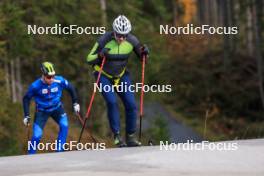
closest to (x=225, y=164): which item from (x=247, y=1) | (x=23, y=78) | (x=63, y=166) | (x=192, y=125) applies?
(x=63, y=166)

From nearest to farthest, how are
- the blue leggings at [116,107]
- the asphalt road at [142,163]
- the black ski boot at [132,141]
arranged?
the asphalt road at [142,163]
the black ski boot at [132,141]
the blue leggings at [116,107]

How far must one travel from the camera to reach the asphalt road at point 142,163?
380 inches

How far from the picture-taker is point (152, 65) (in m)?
37.6

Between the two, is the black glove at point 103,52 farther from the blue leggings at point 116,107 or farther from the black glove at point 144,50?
the black glove at point 144,50

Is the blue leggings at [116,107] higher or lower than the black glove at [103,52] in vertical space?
lower

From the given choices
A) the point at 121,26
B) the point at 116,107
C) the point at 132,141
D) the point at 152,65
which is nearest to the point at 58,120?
the point at 116,107

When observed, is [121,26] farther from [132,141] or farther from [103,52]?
[132,141]

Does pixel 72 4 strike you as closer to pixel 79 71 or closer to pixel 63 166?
pixel 79 71

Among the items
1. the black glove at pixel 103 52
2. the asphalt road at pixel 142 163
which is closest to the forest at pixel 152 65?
the black glove at pixel 103 52

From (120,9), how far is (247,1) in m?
11.9

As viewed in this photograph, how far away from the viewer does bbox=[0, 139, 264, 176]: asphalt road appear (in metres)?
9.66

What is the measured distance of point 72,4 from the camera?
32.5m

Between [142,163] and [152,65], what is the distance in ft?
89.5

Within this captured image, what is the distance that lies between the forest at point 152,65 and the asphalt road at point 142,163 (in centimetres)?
864
